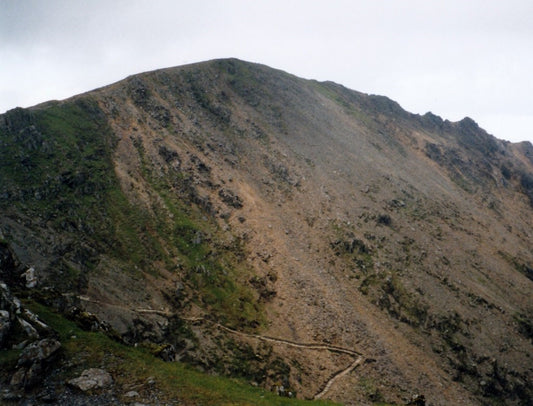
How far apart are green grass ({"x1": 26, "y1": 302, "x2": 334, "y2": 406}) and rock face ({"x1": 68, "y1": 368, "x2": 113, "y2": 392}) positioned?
1.24 feet

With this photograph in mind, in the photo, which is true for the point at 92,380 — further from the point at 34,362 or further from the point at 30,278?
the point at 30,278

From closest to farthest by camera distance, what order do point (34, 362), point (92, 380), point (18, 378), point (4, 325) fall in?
point (18, 378) < point (34, 362) < point (92, 380) < point (4, 325)

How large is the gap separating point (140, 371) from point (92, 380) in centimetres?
281

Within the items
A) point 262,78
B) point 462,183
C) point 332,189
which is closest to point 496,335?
point 332,189

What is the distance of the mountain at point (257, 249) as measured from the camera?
39.2 m

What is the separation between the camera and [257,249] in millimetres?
55688

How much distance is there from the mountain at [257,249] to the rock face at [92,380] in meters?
0.98

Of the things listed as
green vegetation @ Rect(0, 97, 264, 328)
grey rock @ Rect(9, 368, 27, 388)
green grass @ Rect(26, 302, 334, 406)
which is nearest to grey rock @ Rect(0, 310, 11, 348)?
green grass @ Rect(26, 302, 334, 406)

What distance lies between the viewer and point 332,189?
7169 cm

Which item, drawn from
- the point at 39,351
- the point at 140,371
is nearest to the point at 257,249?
the point at 140,371

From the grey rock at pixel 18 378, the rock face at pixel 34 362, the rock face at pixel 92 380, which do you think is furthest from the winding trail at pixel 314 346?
the grey rock at pixel 18 378

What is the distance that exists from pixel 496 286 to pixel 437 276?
13915 mm

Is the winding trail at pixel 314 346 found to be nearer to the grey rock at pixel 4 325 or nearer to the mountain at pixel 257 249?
the mountain at pixel 257 249

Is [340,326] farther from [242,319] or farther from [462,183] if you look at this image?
[462,183]
